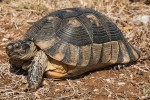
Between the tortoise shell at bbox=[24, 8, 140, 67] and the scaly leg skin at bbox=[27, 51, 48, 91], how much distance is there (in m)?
0.10

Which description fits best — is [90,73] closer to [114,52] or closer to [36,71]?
[114,52]

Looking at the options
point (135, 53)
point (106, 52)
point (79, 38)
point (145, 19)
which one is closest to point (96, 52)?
point (106, 52)

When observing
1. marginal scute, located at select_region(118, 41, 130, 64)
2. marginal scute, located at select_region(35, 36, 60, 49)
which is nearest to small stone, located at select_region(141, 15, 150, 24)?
marginal scute, located at select_region(118, 41, 130, 64)

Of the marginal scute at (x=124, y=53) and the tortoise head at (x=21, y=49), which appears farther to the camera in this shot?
the marginal scute at (x=124, y=53)

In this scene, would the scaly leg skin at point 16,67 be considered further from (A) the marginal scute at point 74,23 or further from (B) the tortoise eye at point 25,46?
(A) the marginal scute at point 74,23

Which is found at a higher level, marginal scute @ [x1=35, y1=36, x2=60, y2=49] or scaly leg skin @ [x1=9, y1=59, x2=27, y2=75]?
marginal scute @ [x1=35, y1=36, x2=60, y2=49]

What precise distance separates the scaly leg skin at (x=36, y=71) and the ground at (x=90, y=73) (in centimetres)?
9

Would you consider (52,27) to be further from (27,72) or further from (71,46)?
(27,72)

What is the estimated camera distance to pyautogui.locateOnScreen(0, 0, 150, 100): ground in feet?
15.4

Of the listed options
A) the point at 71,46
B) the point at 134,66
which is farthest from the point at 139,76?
the point at 71,46

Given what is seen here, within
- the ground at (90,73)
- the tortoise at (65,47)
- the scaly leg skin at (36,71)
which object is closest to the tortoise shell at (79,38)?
the tortoise at (65,47)

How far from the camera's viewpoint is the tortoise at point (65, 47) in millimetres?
4711

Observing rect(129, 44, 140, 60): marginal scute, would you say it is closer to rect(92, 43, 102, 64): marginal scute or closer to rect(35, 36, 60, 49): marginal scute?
rect(92, 43, 102, 64): marginal scute

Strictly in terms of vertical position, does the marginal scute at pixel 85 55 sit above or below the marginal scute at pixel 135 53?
above
